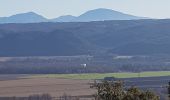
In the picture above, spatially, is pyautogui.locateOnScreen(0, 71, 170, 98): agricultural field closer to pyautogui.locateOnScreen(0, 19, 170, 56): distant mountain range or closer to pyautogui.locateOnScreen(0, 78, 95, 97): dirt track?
pyautogui.locateOnScreen(0, 78, 95, 97): dirt track

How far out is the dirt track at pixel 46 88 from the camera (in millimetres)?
61875

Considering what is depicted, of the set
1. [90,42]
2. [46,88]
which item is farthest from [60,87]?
[90,42]

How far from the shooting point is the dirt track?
61.9m

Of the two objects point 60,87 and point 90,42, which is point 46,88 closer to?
point 60,87

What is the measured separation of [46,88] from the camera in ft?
225

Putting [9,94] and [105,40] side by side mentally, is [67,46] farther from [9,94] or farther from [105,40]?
[9,94]

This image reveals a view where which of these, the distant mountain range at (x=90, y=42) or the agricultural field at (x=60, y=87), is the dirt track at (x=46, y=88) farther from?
the distant mountain range at (x=90, y=42)

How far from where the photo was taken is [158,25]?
199125 mm

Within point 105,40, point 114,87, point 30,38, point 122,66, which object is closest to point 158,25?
point 105,40

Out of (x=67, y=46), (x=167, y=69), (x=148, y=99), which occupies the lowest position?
(x=148, y=99)

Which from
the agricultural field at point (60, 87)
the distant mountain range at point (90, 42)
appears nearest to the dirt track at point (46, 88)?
the agricultural field at point (60, 87)

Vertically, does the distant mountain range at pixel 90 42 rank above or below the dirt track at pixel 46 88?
above

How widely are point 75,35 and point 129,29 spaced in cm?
2222

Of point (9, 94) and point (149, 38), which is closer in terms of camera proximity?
point (9, 94)
